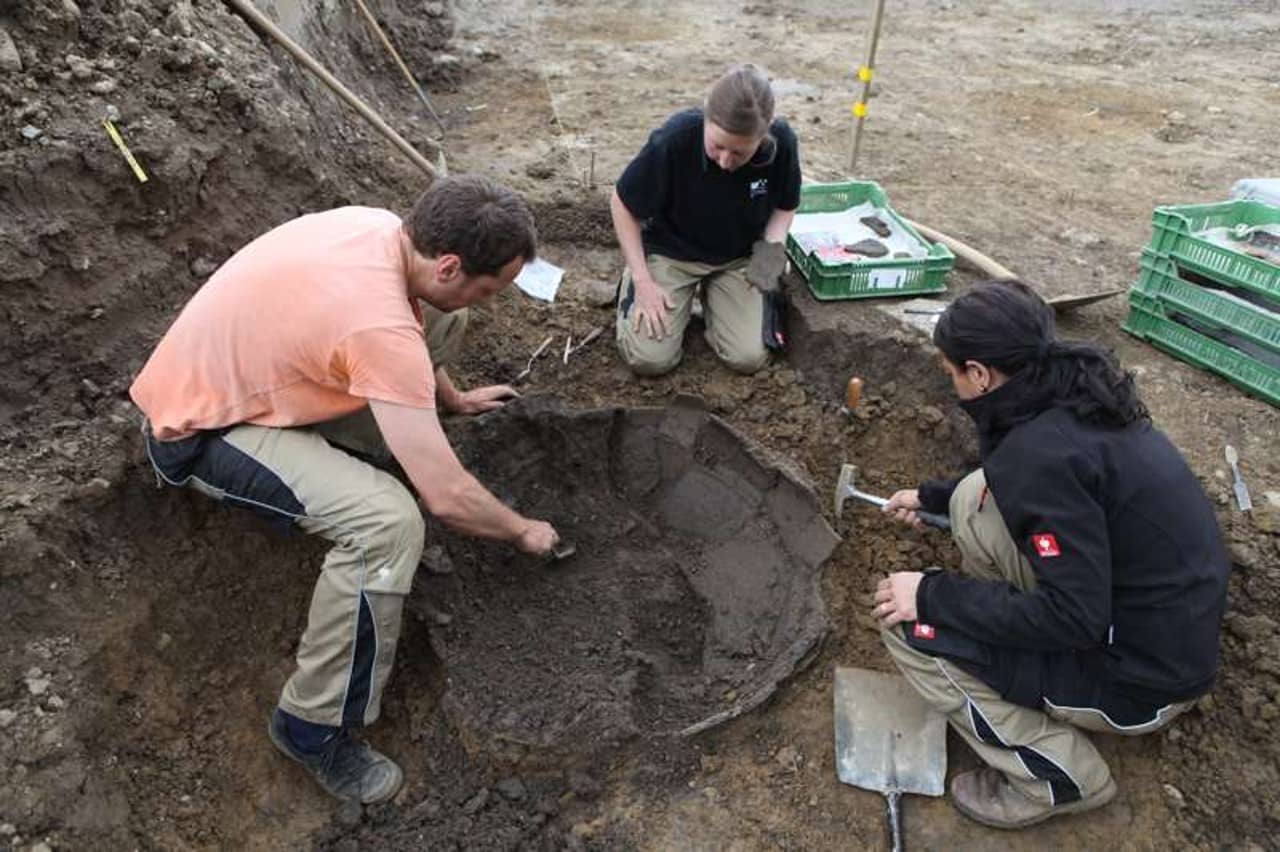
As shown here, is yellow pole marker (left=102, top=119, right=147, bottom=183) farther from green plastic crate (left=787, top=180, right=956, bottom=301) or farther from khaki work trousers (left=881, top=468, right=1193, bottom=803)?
khaki work trousers (left=881, top=468, right=1193, bottom=803)

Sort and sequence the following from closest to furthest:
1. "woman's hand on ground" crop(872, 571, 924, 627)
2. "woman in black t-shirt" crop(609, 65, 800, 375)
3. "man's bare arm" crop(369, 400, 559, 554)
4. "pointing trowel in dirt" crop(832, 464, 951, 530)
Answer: "man's bare arm" crop(369, 400, 559, 554)
"woman's hand on ground" crop(872, 571, 924, 627)
"pointing trowel in dirt" crop(832, 464, 951, 530)
"woman in black t-shirt" crop(609, 65, 800, 375)

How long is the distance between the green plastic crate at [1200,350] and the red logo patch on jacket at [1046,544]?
1962mm

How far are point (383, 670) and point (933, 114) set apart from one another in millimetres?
5732

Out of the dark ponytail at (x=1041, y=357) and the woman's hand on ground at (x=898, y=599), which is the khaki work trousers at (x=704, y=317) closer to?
the woman's hand on ground at (x=898, y=599)

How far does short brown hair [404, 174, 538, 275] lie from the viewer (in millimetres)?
2236

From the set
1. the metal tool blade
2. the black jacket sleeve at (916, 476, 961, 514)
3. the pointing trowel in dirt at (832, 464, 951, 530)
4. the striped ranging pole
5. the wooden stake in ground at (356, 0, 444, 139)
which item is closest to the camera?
the black jacket sleeve at (916, 476, 961, 514)

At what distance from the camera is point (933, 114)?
6.45m

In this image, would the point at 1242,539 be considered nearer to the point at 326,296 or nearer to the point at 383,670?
the point at 383,670

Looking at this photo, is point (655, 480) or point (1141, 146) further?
point (1141, 146)

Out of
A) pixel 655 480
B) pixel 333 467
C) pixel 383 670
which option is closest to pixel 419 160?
pixel 655 480

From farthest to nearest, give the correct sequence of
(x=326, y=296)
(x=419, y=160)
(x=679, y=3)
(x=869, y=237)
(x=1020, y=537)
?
(x=679, y=3) < (x=419, y=160) < (x=869, y=237) < (x=326, y=296) < (x=1020, y=537)

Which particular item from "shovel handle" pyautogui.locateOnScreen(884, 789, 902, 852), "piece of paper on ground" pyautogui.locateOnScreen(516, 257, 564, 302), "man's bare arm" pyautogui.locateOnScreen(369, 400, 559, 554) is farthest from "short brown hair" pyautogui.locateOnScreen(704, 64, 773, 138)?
"shovel handle" pyautogui.locateOnScreen(884, 789, 902, 852)

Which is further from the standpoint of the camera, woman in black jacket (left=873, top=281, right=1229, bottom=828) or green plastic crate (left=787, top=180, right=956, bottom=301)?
green plastic crate (left=787, top=180, right=956, bottom=301)

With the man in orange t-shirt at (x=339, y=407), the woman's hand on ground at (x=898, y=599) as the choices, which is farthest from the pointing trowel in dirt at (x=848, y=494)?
the man in orange t-shirt at (x=339, y=407)
